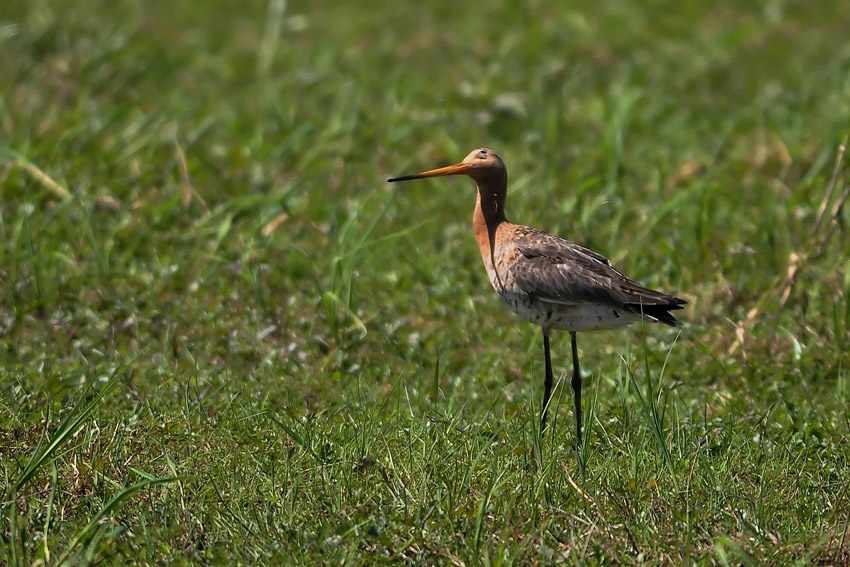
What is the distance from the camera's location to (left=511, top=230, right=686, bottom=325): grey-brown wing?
5359 millimetres

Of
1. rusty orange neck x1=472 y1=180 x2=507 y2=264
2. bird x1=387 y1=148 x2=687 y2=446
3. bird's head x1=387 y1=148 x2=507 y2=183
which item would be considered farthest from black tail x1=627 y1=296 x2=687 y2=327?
bird's head x1=387 y1=148 x2=507 y2=183

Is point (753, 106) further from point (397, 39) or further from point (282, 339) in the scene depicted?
point (282, 339)

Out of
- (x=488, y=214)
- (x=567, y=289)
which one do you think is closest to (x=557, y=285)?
(x=567, y=289)

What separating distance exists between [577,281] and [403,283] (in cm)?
196

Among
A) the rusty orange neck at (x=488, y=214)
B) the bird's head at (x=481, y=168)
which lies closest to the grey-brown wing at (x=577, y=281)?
the rusty orange neck at (x=488, y=214)

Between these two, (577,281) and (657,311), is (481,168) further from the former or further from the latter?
(657,311)

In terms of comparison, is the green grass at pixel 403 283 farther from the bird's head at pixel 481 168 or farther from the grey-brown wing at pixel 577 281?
the bird's head at pixel 481 168

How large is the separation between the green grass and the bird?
277 millimetres

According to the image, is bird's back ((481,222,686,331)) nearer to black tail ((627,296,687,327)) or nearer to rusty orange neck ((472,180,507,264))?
black tail ((627,296,687,327))

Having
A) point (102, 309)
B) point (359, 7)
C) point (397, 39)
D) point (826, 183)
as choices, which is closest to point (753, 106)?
point (826, 183)

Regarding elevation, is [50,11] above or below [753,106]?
above

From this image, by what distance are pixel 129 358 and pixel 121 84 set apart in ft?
13.2

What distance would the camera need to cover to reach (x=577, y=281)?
17.9 feet

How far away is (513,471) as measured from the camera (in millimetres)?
4801
